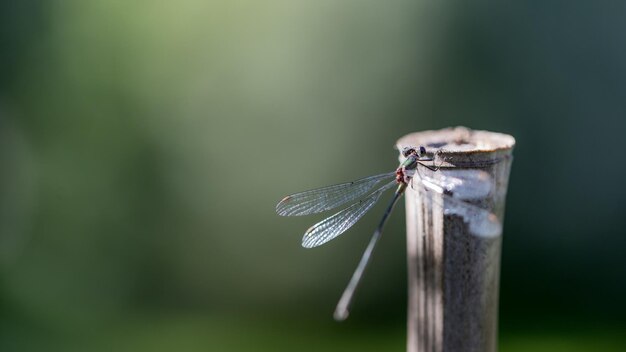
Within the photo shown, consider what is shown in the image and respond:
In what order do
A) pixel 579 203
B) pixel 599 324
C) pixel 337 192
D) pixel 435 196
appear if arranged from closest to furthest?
pixel 435 196
pixel 337 192
pixel 599 324
pixel 579 203

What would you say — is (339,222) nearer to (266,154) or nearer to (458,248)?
(458,248)

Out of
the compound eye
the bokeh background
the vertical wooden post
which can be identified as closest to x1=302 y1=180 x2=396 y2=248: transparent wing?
the compound eye

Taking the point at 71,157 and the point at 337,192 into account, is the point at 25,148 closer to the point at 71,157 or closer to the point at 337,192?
the point at 71,157

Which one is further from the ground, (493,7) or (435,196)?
(493,7)

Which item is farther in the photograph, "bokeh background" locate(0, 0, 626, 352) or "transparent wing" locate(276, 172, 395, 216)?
"bokeh background" locate(0, 0, 626, 352)

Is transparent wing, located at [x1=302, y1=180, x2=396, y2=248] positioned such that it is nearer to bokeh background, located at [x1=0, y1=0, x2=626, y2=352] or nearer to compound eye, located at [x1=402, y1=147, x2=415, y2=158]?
compound eye, located at [x1=402, y1=147, x2=415, y2=158]

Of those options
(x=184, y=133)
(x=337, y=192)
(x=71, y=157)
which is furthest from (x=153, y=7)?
(x=337, y=192)
